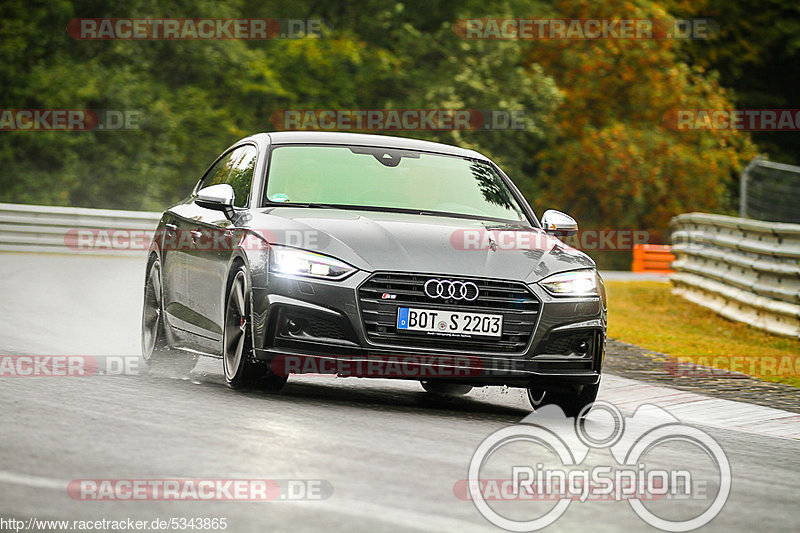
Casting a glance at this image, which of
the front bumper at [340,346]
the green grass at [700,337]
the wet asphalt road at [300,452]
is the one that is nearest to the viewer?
the wet asphalt road at [300,452]

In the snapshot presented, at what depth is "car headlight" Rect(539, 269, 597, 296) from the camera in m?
8.63

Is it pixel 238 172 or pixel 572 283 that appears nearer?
pixel 572 283

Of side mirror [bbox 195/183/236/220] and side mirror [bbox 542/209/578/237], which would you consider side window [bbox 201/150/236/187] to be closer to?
side mirror [bbox 195/183/236/220]

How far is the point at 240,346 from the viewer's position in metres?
8.70

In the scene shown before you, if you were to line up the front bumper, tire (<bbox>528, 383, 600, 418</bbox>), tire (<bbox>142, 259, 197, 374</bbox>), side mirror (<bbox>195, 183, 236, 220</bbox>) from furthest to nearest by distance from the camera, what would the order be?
1. tire (<bbox>142, 259, 197, 374</bbox>)
2. side mirror (<bbox>195, 183, 236, 220</bbox>)
3. tire (<bbox>528, 383, 600, 418</bbox>)
4. the front bumper

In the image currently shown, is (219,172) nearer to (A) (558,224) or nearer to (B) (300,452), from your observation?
(A) (558,224)

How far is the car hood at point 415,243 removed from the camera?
839cm

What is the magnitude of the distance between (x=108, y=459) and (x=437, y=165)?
439cm

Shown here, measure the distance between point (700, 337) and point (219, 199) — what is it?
341 inches

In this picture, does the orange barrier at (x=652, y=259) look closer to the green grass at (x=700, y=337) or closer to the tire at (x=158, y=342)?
the green grass at (x=700, y=337)

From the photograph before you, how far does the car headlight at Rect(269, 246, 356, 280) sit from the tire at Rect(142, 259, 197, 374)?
7.20 ft

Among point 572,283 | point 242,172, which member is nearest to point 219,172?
point 242,172

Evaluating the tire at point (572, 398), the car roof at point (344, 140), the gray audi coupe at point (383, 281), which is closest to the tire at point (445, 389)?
the gray audi coupe at point (383, 281)

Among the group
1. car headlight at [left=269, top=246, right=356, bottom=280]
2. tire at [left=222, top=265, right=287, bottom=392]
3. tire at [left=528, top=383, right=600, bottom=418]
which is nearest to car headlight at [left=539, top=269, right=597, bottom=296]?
A: tire at [left=528, top=383, right=600, bottom=418]
